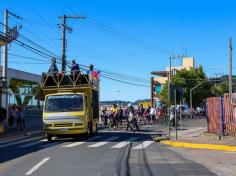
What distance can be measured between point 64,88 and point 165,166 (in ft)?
45.5

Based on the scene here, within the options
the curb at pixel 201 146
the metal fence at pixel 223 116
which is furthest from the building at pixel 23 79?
the curb at pixel 201 146

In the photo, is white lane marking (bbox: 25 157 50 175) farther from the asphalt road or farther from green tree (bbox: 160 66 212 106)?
green tree (bbox: 160 66 212 106)

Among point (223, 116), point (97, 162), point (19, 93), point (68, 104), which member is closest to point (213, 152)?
point (97, 162)

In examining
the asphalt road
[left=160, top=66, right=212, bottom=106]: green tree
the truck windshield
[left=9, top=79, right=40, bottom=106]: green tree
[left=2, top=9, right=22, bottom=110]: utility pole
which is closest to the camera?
the asphalt road

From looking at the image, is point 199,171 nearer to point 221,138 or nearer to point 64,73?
point 221,138

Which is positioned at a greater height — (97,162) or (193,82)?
(193,82)

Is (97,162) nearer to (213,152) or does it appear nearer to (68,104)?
(213,152)

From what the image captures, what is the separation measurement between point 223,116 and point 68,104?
7.33m

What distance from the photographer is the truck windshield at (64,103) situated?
26344 millimetres

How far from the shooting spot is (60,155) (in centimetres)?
1828

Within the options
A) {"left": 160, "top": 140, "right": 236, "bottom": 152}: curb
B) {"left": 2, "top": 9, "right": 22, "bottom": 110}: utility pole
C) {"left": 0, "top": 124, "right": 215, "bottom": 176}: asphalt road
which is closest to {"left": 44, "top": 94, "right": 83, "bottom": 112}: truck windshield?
{"left": 160, "top": 140, "right": 236, "bottom": 152}: curb

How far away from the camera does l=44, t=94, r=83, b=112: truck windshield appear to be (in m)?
26.3

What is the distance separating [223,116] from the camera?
25203mm

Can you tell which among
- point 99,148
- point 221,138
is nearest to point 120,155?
point 99,148
